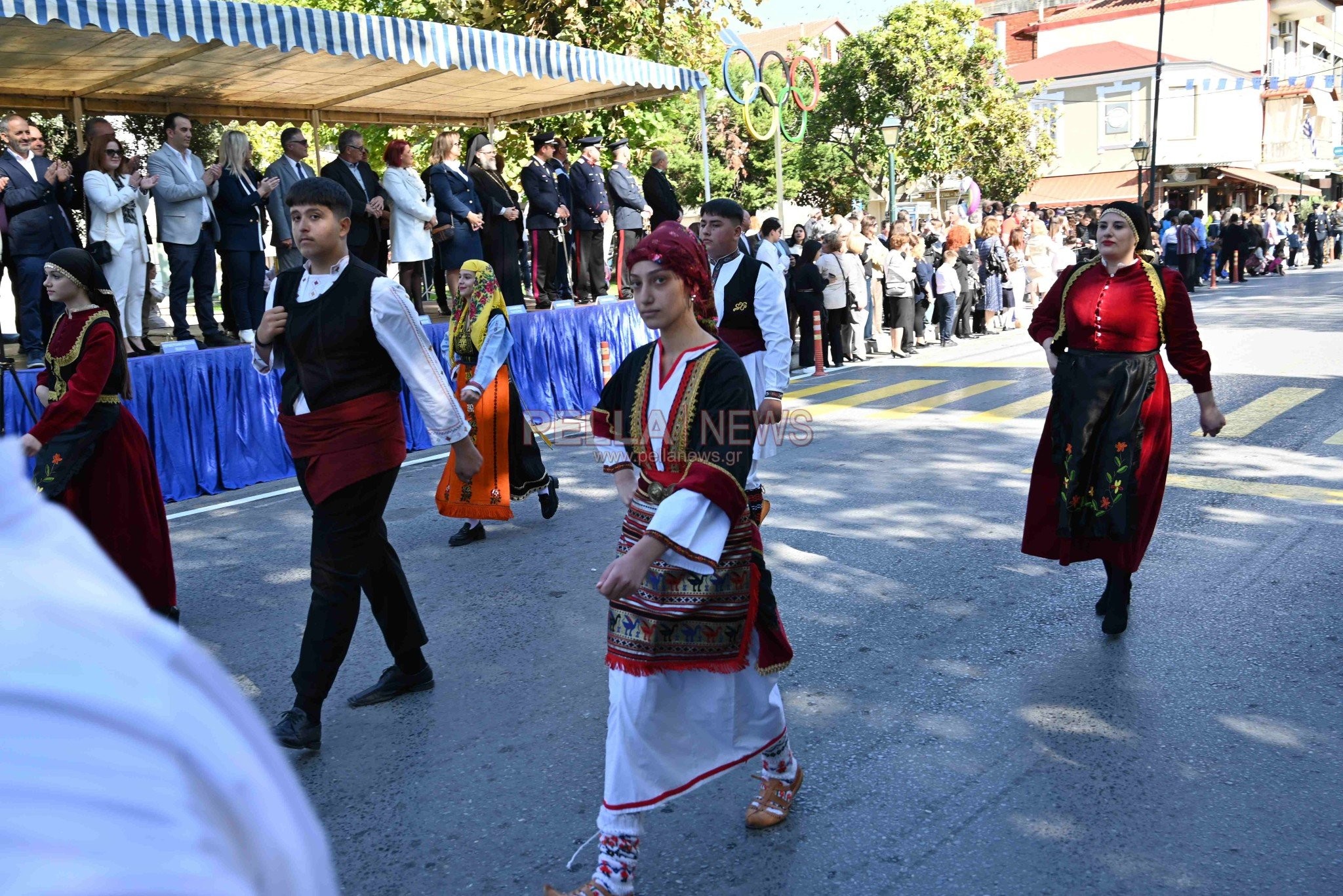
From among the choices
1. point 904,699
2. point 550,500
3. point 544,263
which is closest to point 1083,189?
point 544,263

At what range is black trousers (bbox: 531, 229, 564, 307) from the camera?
1395cm

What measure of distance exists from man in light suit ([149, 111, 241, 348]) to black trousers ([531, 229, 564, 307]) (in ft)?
13.2

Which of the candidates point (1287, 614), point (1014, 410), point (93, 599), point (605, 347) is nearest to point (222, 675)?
point (93, 599)

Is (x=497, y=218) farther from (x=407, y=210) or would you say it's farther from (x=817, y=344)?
(x=817, y=344)

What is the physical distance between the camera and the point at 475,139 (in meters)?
13.5

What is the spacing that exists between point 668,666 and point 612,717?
213 millimetres

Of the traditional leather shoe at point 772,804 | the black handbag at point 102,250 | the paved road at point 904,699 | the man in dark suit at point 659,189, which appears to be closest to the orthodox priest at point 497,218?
the man in dark suit at point 659,189

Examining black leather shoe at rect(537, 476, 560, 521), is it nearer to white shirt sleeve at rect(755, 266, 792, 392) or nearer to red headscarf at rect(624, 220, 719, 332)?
white shirt sleeve at rect(755, 266, 792, 392)

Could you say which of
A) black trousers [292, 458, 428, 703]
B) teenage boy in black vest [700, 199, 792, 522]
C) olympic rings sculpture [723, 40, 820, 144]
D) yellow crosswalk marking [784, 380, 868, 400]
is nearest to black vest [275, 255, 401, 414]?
black trousers [292, 458, 428, 703]

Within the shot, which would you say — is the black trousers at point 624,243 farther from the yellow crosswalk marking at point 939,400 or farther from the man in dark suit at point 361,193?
the yellow crosswalk marking at point 939,400

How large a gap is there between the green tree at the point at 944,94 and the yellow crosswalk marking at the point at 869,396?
28.5 meters

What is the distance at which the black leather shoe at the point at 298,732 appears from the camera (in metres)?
4.34

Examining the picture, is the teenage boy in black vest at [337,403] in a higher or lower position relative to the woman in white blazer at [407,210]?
lower

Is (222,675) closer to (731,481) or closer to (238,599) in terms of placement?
(731,481)
